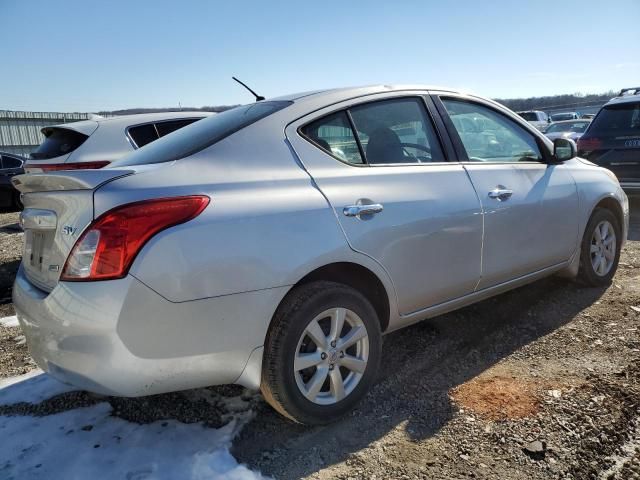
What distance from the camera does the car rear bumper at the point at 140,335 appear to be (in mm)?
1980

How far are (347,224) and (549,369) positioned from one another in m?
1.63

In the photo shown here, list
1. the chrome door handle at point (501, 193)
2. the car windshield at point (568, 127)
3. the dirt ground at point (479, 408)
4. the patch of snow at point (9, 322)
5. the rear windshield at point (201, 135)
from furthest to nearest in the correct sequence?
the car windshield at point (568, 127) → the patch of snow at point (9, 322) → the chrome door handle at point (501, 193) → the rear windshield at point (201, 135) → the dirt ground at point (479, 408)

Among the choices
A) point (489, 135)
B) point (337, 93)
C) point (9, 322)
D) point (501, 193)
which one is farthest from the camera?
point (9, 322)

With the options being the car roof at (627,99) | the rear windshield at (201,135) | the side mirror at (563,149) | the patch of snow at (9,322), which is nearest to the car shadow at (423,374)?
the side mirror at (563,149)

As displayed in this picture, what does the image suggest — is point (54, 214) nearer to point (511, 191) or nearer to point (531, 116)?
point (511, 191)

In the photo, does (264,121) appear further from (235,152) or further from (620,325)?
(620,325)

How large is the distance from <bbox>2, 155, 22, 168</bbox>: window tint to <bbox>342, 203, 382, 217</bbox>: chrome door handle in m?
10.5

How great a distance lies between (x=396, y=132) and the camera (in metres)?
3.02

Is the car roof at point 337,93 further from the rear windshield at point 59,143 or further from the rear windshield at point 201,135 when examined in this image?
the rear windshield at point 59,143

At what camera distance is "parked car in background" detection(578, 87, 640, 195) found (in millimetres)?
7523

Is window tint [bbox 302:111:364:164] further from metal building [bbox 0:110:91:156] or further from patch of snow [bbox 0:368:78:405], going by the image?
metal building [bbox 0:110:91:156]

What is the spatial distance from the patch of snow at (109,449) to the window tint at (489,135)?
7.41 ft

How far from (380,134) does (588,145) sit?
6464mm

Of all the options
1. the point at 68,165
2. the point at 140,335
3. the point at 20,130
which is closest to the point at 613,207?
the point at 140,335
